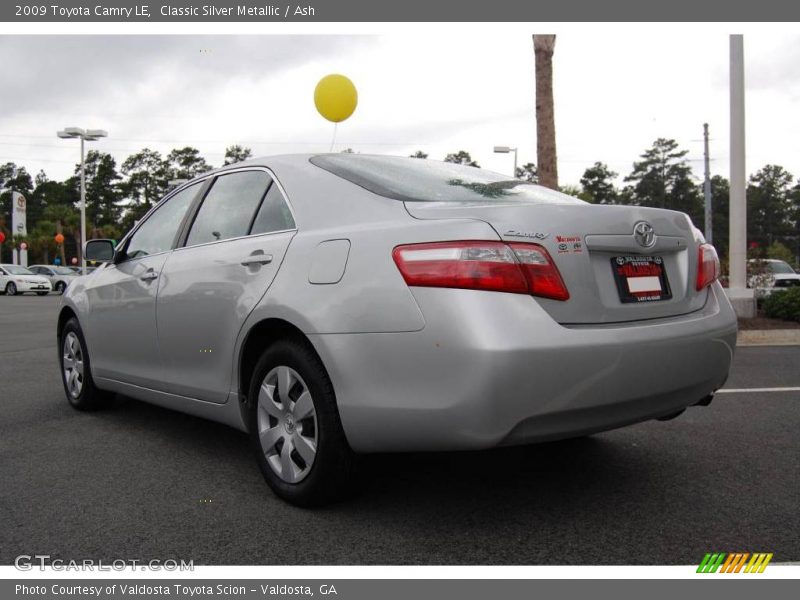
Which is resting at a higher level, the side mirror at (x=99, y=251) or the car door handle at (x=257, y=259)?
the side mirror at (x=99, y=251)

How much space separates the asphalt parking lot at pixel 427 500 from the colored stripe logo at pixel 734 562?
0.04 metres

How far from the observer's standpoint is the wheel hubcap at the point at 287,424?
293 cm

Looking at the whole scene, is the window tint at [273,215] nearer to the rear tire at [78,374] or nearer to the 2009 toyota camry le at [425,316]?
the 2009 toyota camry le at [425,316]

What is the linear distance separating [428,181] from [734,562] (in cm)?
197

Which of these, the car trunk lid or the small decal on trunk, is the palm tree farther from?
the small decal on trunk

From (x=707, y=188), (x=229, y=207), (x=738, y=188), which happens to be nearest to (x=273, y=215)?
(x=229, y=207)

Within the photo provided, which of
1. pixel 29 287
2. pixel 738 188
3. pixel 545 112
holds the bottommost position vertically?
pixel 29 287

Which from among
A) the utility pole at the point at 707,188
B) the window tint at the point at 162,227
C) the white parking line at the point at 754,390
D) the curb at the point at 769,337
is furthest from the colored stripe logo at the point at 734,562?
the utility pole at the point at 707,188

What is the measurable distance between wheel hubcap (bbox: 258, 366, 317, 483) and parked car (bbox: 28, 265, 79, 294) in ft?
116

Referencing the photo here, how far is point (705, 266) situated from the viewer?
10.6 ft

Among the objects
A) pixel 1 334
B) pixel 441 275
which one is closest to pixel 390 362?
pixel 441 275

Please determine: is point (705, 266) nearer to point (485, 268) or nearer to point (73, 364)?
point (485, 268)
